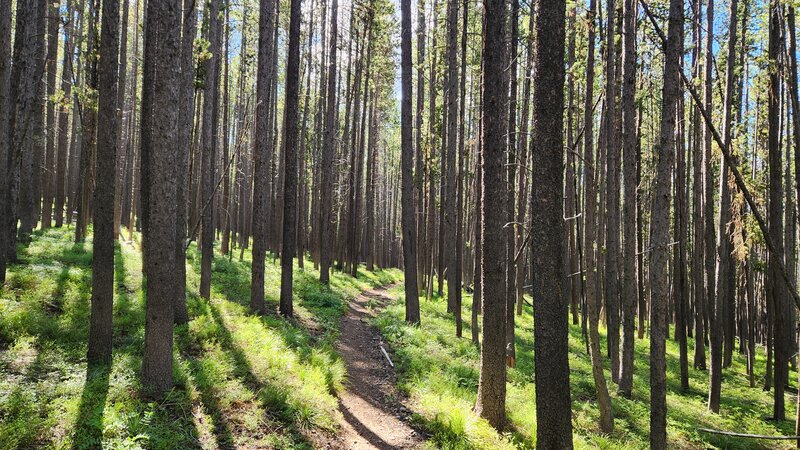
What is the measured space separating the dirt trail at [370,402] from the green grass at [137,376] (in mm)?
353

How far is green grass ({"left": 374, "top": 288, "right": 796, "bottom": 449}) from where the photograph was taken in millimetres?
6921

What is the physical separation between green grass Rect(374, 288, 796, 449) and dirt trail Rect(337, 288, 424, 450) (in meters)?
0.31

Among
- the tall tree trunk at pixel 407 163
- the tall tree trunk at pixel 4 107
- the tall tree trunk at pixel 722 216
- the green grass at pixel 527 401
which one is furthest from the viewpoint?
the tall tree trunk at pixel 407 163

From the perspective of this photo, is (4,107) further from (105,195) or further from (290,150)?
(290,150)

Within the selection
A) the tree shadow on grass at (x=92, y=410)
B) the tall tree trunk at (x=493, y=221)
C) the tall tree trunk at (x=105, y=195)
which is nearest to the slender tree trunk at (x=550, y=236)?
the tall tree trunk at (x=493, y=221)

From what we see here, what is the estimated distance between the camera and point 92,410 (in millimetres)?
4984

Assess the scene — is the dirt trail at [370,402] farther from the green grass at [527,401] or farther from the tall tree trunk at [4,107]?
the tall tree trunk at [4,107]

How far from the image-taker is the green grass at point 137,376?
483 centimetres

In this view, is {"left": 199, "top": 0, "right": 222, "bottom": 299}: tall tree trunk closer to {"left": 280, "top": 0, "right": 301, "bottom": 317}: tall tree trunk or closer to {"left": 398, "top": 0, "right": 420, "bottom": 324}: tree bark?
{"left": 280, "top": 0, "right": 301, "bottom": 317}: tall tree trunk

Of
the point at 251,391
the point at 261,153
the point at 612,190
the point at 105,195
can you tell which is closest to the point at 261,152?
the point at 261,153

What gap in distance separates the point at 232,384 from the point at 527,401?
18.6ft

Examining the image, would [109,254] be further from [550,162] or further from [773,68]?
[773,68]

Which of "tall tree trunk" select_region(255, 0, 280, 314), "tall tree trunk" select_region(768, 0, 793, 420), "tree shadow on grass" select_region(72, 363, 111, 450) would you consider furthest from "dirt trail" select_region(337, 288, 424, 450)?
"tall tree trunk" select_region(768, 0, 793, 420)

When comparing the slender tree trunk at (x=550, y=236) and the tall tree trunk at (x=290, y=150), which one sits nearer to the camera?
the slender tree trunk at (x=550, y=236)
